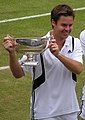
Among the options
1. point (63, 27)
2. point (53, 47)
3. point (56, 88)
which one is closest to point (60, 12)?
point (63, 27)

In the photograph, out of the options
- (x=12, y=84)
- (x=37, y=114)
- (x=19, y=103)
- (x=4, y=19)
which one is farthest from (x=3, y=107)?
(x=4, y=19)

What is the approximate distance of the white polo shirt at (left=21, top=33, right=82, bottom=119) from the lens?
4.57m

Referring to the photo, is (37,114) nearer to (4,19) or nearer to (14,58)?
(14,58)

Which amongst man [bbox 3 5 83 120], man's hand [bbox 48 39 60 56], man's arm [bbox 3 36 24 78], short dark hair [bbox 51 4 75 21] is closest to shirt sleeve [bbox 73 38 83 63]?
man [bbox 3 5 83 120]

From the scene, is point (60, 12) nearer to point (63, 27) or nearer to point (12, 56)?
point (63, 27)

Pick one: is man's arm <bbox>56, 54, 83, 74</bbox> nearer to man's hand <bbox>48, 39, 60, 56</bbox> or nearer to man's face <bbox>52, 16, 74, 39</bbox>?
man's hand <bbox>48, 39, 60, 56</bbox>

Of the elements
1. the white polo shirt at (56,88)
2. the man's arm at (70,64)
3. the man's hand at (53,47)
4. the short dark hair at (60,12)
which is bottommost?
the white polo shirt at (56,88)

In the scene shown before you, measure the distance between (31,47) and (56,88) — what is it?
0.70m

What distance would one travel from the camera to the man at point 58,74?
14.6 ft

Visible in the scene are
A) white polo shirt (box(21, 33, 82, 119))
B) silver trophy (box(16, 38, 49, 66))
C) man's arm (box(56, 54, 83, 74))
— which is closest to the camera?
silver trophy (box(16, 38, 49, 66))

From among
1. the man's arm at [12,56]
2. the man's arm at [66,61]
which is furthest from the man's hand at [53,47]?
the man's arm at [12,56]

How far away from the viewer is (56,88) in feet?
15.1

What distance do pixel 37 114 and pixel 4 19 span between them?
891 centimetres

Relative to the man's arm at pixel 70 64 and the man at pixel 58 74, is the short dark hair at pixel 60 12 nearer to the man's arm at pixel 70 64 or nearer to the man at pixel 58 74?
the man at pixel 58 74
